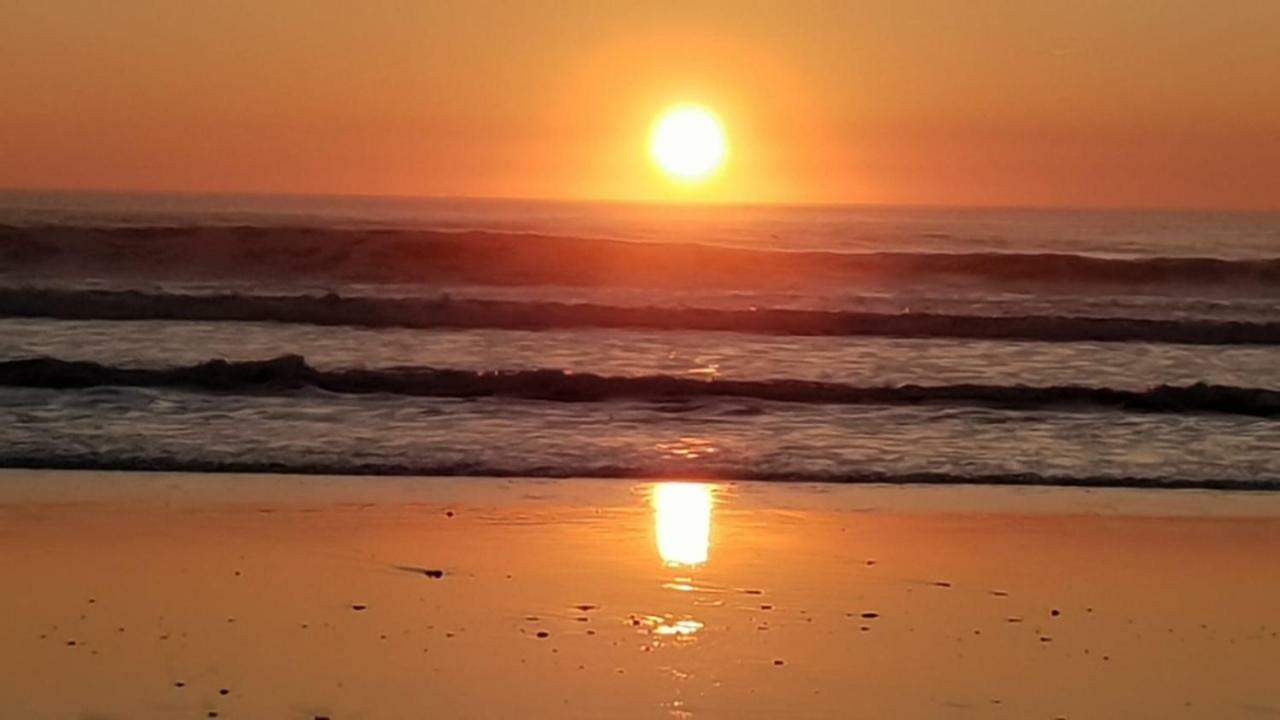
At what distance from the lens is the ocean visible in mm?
7020

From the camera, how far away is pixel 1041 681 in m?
3.70

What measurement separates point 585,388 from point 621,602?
15.5 ft

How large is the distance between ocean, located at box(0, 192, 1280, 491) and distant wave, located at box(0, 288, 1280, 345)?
0.04m

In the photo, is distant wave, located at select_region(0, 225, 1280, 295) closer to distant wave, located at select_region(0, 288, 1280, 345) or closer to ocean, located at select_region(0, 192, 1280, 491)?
ocean, located at select_region(0, 192, 1280, 491)

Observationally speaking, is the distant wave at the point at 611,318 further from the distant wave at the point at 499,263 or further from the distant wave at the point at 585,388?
the distant wave at the point at 585,388

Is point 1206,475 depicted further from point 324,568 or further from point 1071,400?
point 324,568

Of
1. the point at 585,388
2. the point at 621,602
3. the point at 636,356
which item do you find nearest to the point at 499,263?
the point at 636,356

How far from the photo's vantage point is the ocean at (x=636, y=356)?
7.02 m

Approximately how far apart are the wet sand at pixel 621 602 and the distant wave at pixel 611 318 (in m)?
7.40

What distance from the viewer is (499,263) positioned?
1922 cm

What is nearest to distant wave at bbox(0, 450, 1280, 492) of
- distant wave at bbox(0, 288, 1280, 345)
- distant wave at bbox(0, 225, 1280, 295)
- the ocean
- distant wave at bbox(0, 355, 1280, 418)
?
the ocean

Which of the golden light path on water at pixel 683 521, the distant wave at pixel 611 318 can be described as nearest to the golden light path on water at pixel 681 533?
the golden light path on water at pixel 683 521

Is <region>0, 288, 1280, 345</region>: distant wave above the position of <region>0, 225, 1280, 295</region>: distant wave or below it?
below

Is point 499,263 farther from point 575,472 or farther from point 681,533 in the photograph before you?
point 681,533
